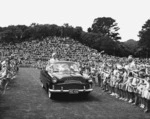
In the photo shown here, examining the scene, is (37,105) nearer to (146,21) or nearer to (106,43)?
(106,43)

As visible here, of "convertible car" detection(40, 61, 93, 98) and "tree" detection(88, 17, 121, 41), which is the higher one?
"tree" detection(88, 17, 121, 41)

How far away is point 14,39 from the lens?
9869 centimetres

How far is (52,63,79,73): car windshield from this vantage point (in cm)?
1210

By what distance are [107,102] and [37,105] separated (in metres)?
3.08

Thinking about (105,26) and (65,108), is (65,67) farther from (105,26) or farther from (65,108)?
(105,26)

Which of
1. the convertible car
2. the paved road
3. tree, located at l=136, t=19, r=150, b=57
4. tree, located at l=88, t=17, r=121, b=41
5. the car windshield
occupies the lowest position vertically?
the paved road

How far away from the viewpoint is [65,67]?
12.3m

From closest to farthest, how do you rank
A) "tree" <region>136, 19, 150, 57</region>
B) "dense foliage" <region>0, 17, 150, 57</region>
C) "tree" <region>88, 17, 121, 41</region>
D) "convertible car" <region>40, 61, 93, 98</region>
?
"convertible car" <region>40, 61, 93, 98</region>, "tree" <region>136, 19, 150, 57</region>, "dense foliage" <region>0, 17, 150, 57</region>, "tree" <region>88, 17, 121, 41</region>

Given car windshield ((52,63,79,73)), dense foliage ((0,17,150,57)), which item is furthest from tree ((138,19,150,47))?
car windshield ((52,63,79,73))

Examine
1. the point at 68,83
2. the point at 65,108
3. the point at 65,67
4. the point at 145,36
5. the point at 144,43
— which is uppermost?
the point at 145,36

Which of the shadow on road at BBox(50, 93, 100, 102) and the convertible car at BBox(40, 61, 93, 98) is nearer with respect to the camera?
the convertible car at BBox(40, 61, 93, 98)

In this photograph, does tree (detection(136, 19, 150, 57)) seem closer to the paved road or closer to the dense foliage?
the dense foliage

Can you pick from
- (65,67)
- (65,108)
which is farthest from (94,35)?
(65,108)

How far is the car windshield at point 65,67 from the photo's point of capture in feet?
39.7
